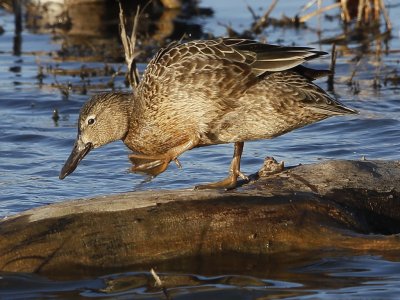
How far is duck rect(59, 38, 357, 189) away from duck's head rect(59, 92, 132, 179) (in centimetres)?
18

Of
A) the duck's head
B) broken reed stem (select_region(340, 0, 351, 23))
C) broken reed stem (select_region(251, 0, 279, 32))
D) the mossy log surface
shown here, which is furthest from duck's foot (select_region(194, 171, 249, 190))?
broken reed stem (select_region(340, 0, 351, 23))

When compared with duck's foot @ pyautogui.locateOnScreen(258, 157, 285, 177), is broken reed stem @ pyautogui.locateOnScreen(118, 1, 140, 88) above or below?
above

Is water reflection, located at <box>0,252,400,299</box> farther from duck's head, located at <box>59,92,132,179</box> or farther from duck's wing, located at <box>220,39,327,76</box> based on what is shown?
duck's head, located at <box>59,92,132,179</box>

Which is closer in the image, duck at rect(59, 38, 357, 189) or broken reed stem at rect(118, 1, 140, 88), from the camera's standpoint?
duck at rect(59, 38, 357, 189)

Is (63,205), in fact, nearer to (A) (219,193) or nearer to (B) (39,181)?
(A) (219,193)

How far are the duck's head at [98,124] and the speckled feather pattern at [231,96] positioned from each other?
0.89ft

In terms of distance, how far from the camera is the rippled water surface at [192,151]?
5.00 m

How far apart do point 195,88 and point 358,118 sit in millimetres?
3560

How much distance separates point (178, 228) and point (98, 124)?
1.61m

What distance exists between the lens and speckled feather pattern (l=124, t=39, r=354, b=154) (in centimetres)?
621

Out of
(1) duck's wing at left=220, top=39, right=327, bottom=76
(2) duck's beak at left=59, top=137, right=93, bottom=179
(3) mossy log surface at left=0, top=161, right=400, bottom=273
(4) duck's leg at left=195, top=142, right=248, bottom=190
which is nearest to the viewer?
(3) mossy log surface at left=0, top=161, right=400, bottom=273

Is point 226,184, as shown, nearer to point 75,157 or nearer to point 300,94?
point 300,94

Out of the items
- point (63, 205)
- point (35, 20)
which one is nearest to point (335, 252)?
point (63, 205)

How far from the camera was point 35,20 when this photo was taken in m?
14.1
